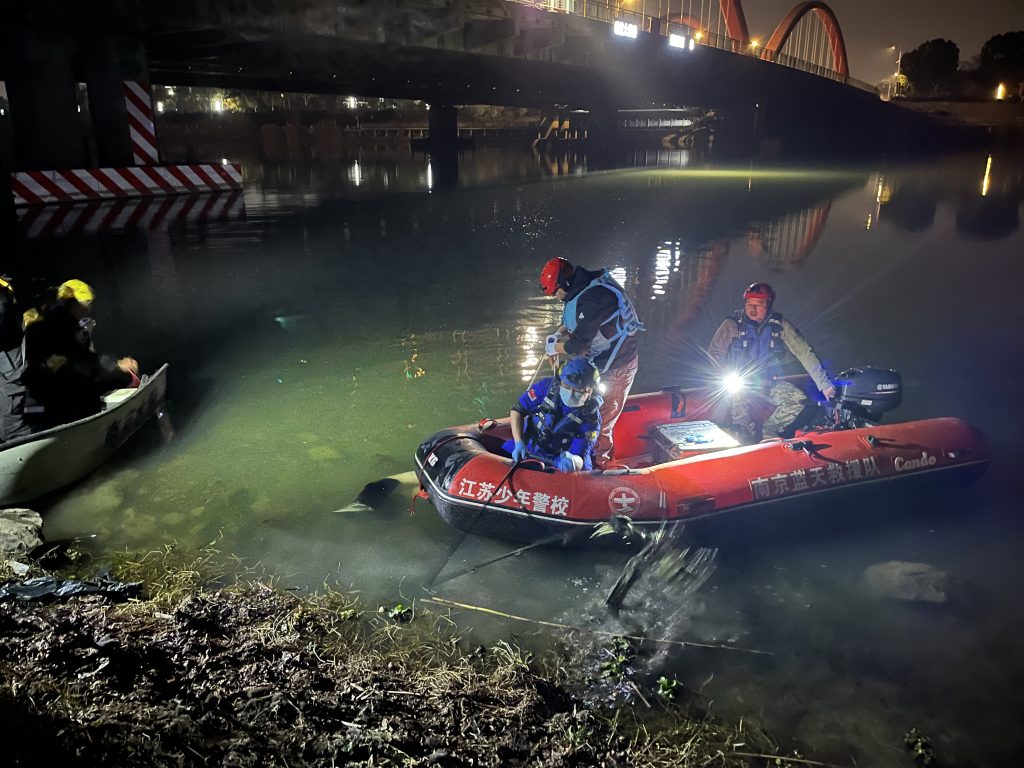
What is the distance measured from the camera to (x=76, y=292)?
588 centimetres

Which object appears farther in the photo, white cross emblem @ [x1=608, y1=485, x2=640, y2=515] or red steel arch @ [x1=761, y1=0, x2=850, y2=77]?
red steel arch @ [x1=761, y1=0, x2=850, y2=77]

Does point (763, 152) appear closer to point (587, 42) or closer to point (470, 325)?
point (587, 42)

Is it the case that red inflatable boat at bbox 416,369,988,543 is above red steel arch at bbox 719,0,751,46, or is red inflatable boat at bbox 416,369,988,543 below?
below

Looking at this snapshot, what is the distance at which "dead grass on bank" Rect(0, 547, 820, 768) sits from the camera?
9.13 feet

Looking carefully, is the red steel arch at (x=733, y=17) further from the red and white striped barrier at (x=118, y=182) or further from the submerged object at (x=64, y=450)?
the submerged object at (x=64, y=450)

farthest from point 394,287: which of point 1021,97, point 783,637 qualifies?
point 1021,97

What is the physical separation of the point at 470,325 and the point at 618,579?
6.37m

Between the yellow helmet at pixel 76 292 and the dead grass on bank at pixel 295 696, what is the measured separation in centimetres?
279

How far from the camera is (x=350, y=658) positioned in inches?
152

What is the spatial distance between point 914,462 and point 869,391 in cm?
66

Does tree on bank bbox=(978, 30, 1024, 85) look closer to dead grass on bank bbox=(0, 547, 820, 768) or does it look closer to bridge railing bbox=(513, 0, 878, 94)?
bridge railing bbox=(513, 0, 878, 94)

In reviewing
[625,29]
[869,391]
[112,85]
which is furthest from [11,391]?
[625,29]

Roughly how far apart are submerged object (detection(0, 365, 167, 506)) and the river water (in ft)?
0.75

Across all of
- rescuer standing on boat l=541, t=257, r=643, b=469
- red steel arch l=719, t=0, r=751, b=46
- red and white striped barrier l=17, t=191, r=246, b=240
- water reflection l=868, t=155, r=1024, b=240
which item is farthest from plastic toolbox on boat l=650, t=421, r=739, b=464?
red steel arch l=719, t=0, r=751, b=46
